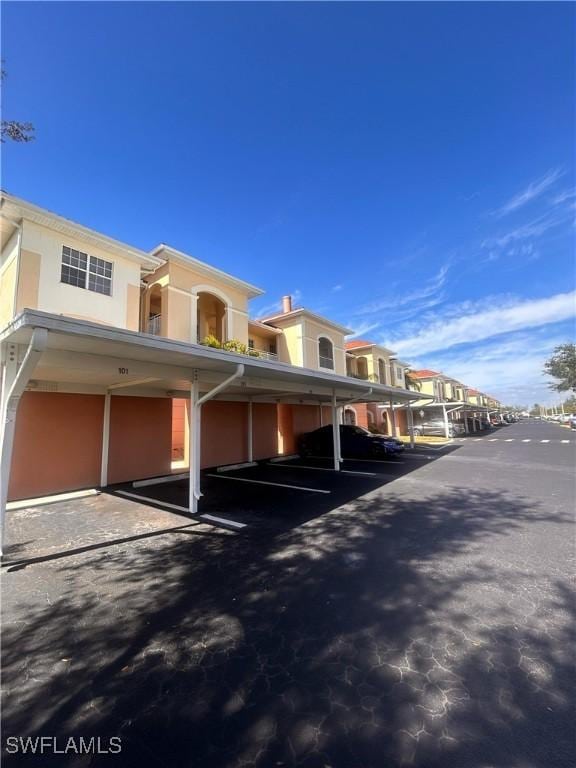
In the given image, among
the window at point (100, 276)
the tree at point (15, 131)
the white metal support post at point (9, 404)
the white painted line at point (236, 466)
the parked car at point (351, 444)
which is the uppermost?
the window at point (100, 276)

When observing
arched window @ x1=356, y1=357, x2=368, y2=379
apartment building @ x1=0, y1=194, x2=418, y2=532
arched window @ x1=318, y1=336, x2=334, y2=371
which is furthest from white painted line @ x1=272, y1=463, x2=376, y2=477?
arched window @ x1=356, y1=357, x2=368, y2=379

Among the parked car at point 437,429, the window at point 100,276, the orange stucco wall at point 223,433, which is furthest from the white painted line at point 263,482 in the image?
the parked car at point 437,429

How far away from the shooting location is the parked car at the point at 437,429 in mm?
27531

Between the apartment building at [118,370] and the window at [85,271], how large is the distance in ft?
0.11

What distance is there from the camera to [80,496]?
8.23 meters

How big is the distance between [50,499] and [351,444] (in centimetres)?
1148

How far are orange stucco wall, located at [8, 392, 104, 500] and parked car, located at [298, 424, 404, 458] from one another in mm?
9560

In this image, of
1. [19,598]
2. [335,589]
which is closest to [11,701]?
[19,598]

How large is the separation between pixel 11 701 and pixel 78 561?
252cm

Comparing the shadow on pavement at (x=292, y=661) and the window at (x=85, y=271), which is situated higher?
the window at (x=85, y=271)

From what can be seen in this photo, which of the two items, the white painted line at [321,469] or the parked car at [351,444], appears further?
the parked car at [351,444]

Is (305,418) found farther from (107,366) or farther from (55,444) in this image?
(107,366)

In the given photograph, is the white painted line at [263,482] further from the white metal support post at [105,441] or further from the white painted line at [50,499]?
the white painted line at [50,499]

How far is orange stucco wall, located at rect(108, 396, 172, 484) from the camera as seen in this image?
9.65 m
